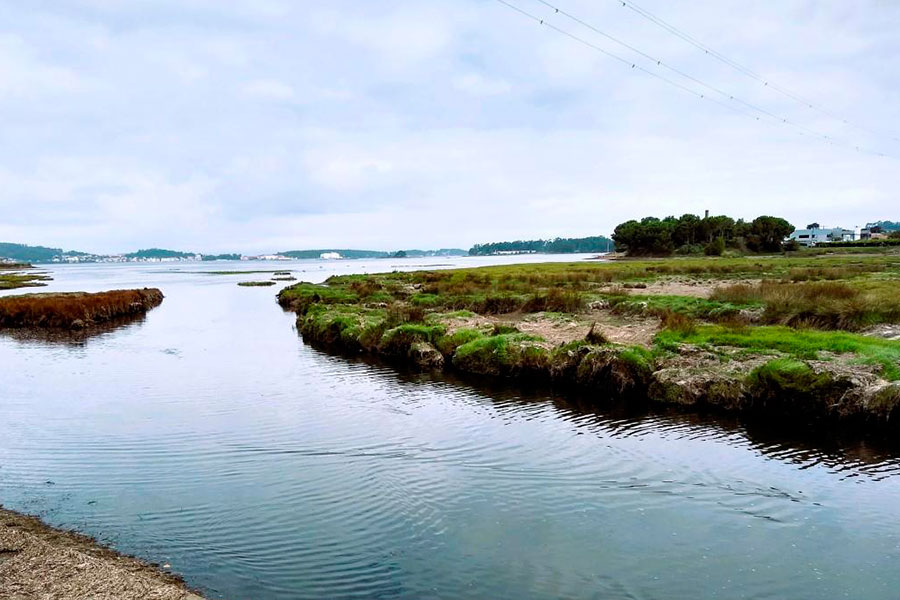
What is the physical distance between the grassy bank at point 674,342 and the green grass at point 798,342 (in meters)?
0.03

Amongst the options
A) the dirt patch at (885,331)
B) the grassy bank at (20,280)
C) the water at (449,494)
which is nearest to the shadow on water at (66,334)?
the water at (449,494)

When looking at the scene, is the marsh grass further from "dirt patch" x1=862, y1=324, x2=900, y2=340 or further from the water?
the water

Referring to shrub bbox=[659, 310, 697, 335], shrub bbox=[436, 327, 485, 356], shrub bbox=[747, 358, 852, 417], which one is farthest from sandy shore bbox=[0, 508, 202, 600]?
shrub bbox=[659, 310, 697, 335]

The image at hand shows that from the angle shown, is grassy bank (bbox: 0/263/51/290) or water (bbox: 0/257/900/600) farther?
grassy bank (bbox: 0/263/51/290)

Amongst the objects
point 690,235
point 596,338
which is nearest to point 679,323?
point 596,338

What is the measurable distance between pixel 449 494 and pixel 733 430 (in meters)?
8.64

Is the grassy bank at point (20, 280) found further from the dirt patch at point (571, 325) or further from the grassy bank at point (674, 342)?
the dirt patch at point (571, 325)

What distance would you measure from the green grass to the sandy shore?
17519 mm

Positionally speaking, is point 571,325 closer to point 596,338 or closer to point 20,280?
point 596,338

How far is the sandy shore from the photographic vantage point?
25.0 ft

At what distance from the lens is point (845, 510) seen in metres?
11.3

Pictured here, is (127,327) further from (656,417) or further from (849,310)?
(849,310)

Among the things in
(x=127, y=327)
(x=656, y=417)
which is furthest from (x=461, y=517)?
(x=127, y=327)

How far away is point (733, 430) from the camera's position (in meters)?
16.2
